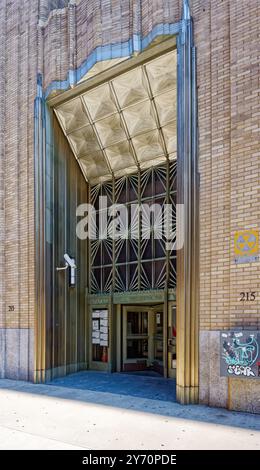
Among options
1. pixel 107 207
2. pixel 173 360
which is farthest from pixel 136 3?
pixel 173 360

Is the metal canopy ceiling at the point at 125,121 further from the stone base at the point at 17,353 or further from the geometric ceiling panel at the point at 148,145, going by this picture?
the stone base at the point at 17,353

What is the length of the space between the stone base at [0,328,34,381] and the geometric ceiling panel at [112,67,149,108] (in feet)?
20.6

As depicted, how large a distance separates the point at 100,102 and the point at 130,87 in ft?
3.28

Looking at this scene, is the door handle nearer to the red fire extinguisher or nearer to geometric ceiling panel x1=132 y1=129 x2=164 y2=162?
the red fire extinguisher

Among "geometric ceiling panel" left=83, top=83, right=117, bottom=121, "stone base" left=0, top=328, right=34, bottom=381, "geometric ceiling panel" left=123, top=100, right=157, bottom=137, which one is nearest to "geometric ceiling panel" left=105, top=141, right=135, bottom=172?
"geometric ceiling panel" left=123, top=100, right=157, bottom=137

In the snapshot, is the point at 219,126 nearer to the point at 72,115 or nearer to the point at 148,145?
the point at 148,145

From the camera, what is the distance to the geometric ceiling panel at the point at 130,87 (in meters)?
9.57

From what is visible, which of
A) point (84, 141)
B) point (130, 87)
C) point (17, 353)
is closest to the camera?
point (130, 87)

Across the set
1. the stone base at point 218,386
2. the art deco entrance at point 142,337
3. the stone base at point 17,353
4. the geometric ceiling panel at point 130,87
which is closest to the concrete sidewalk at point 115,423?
the stone base at point 218,386

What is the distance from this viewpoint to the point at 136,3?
29.8 feet

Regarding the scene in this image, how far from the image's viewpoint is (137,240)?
441 inches

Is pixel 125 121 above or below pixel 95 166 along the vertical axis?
above

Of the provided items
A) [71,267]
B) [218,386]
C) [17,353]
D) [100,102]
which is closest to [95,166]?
[100,102]

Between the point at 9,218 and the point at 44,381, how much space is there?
4.55 m
